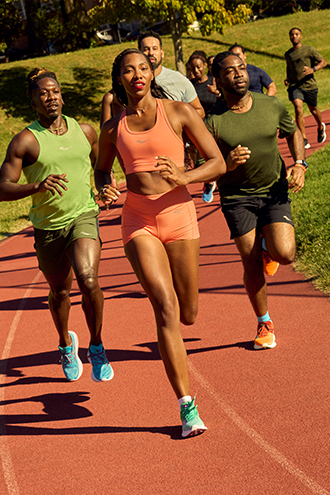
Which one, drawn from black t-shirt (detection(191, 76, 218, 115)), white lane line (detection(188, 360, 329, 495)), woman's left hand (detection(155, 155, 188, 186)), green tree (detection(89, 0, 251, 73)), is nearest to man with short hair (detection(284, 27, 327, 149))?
black t-shirt (detection(191, 76, 218, 115))

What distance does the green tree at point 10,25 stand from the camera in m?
40.0

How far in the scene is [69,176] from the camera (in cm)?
467

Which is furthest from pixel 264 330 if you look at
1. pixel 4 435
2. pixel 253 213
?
pixel 4 435

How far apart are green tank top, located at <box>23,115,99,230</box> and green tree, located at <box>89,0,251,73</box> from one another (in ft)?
61.2

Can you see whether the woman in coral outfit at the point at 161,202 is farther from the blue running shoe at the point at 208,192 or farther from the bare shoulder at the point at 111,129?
the blue running shoe at the point at 208,192

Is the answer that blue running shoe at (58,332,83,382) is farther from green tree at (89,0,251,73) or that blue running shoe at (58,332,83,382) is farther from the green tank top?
green tree at (89,0,251,73)

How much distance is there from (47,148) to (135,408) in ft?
6.85

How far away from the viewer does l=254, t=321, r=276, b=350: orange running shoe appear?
16.0 ft

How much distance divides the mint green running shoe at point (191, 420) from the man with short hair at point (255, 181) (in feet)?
4.28

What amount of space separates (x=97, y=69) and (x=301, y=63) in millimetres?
18637

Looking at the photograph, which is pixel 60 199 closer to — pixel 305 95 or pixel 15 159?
pixel 15 159

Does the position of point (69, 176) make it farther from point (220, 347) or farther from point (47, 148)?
point (220, 347)

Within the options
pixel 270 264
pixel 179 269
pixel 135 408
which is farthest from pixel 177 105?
pixel 135 408

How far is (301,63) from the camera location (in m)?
12.4
